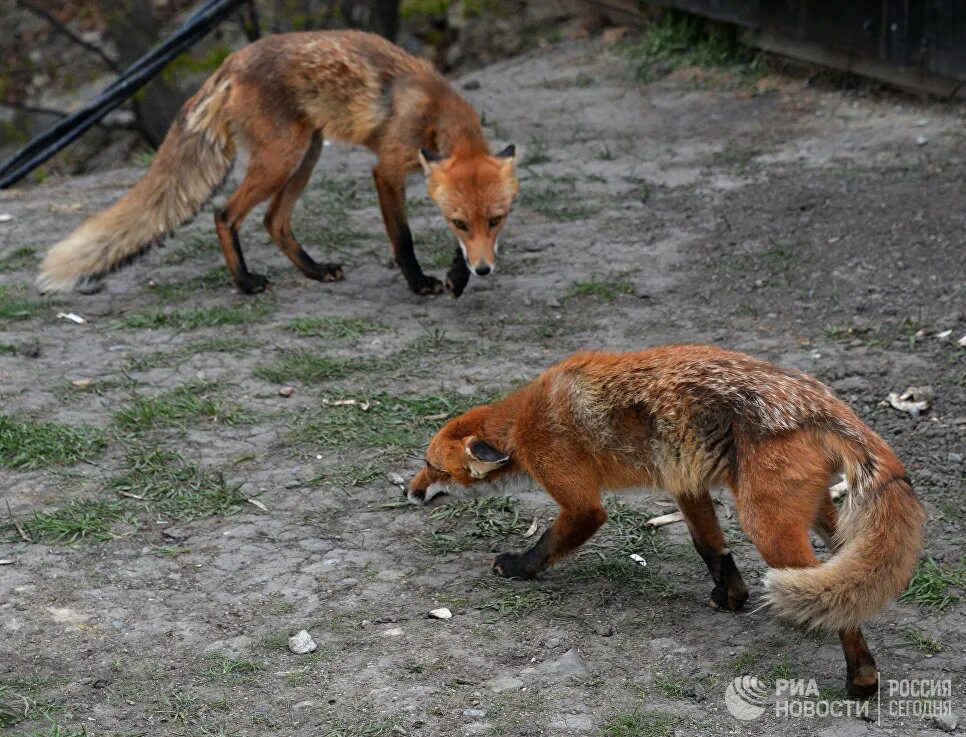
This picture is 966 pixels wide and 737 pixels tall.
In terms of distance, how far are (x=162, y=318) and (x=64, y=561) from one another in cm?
256

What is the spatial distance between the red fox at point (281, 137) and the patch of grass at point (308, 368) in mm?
1086

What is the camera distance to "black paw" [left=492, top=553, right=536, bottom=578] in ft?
14.1

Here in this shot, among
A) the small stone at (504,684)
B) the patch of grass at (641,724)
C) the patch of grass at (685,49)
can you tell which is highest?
the patch of grass at (685,49)

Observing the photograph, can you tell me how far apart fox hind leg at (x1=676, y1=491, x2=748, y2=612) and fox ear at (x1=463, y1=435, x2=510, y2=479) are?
626 millimetres

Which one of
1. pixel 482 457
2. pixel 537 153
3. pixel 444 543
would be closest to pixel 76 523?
pixel 444 543

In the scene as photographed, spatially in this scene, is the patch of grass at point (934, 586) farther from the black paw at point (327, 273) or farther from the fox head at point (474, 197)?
the black paw at point (327, 273)

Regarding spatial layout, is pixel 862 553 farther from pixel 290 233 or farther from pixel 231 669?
pixel 290 233

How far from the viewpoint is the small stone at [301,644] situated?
3.90 m

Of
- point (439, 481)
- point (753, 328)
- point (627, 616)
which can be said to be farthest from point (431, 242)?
point (627, 616)

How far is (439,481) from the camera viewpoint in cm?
444

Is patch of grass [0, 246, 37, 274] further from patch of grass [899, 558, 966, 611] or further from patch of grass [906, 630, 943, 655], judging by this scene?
patch of grass [906, 630, 943, 655]

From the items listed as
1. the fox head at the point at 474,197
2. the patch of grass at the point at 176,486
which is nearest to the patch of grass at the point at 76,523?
the patch of grass at the point at 176,486

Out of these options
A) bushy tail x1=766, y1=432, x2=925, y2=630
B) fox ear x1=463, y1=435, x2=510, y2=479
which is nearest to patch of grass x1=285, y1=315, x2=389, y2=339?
fox ear x1=463, y1=435, x2=510, y2=479

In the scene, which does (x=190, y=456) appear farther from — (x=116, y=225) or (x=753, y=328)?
(x=753, y=328)
